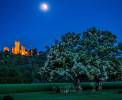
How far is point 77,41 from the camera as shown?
226ft

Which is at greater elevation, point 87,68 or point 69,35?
point 69,35

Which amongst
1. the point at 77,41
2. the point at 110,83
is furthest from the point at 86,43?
the point at 110,83

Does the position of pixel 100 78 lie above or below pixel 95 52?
below

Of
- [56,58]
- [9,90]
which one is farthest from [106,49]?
[9,90]

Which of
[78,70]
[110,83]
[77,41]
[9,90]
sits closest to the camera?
[78,70]

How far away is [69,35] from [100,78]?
1268 centimetres

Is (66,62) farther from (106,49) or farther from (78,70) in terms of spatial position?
(106,49)

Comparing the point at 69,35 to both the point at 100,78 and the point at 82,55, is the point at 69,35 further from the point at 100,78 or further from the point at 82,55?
the point at 100,78

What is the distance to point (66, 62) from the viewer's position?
216ft

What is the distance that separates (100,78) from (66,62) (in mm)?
8650

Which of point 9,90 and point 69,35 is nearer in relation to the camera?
point 69,35

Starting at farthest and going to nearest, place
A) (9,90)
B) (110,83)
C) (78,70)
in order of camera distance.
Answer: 1. (110,83)
2. (9,90)
3. (78,70)

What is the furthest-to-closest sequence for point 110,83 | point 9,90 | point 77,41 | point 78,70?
point 110,83, point 9,90, point 77,41, point 78,70

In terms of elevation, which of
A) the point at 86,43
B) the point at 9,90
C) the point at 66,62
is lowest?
the point at 9,90
